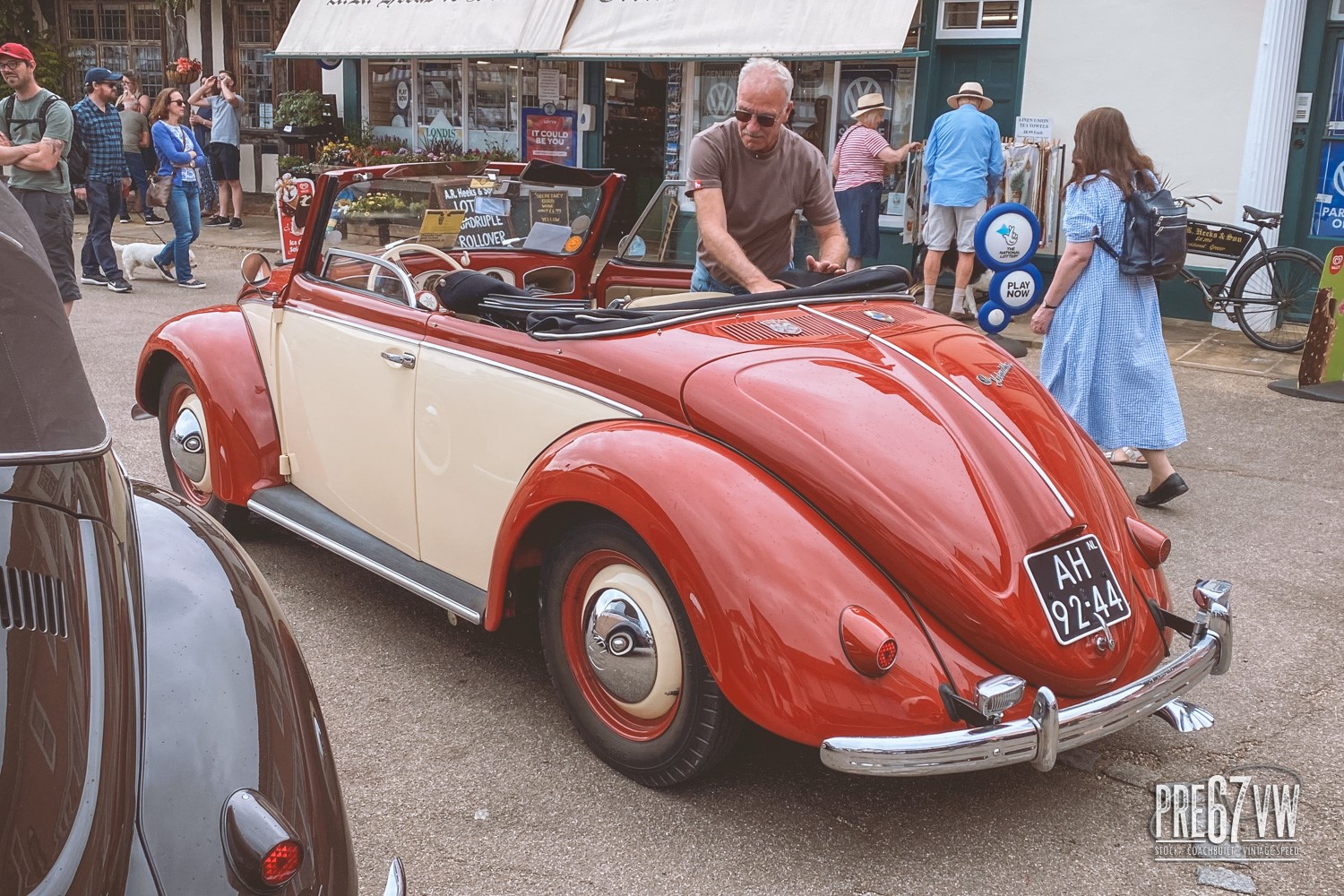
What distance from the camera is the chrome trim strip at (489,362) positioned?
3264 millimetres

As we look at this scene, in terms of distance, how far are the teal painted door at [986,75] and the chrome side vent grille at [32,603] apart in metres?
10.4

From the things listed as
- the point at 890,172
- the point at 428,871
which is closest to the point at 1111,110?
the point at 428,871

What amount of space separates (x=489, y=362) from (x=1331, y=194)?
876 centimetres

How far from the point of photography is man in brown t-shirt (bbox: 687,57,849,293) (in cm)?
462

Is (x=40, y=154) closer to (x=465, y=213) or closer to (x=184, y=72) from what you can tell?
(x=465, y=213)

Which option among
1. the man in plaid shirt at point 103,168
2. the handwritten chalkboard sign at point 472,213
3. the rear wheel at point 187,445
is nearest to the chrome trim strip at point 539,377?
the handwritten chalkboard sign at point 472,213

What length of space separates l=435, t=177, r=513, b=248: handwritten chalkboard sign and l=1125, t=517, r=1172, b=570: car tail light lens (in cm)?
275

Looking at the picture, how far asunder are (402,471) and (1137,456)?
4.04 meters

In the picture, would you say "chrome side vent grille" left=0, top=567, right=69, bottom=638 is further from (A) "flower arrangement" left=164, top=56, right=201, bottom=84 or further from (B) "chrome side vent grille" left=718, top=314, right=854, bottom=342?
(A) "flower arrangement" left=164, top=56, right=201, bottom=84

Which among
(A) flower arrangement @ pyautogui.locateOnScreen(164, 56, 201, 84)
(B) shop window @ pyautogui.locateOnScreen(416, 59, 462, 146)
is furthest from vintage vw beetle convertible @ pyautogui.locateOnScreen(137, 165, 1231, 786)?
(A) flower arrangement @ pyautogui.locateOnScreen(164, 56, 201, 84)

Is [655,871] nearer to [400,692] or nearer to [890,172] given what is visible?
[400,692]

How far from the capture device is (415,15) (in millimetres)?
14570

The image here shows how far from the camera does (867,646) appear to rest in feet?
8.71

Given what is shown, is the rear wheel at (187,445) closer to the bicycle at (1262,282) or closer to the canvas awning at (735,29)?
the canvas awning at (735,29)
